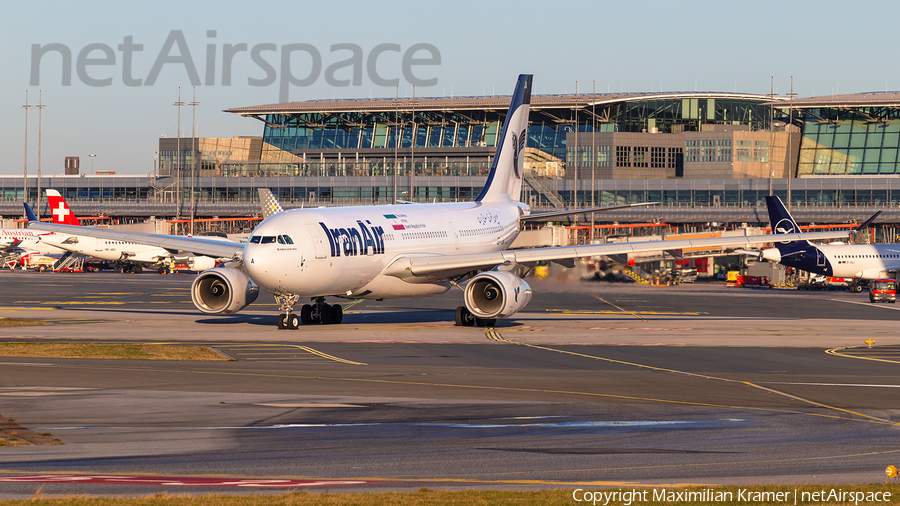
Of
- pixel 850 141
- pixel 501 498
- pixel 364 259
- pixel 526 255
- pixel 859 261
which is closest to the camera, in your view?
pixel 501 498

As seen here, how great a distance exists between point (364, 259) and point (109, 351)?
11.4 metres

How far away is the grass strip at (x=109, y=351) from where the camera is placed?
3111cm

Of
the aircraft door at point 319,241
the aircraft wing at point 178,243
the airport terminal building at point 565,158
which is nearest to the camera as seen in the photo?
the aircraft door at point 319,241

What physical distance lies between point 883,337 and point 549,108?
362 feet

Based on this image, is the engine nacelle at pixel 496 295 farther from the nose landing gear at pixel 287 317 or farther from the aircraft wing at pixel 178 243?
the aircraft wing at pixel 178 243

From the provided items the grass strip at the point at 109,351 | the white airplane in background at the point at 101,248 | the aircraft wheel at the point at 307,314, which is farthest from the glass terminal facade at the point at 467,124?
the grass strip at the point at 109,351

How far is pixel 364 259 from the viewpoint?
40.2 metres

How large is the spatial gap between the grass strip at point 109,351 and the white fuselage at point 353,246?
207 inches

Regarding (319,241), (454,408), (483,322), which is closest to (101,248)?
(483,322)

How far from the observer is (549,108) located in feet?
484

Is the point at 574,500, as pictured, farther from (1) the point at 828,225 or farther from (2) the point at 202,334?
(1) the point at 828,225

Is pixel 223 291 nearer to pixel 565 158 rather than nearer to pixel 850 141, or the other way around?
pixel 565 158

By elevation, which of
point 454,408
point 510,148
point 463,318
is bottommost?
point 454,408

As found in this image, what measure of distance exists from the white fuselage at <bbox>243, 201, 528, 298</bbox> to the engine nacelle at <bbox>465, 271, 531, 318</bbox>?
9.31ft
